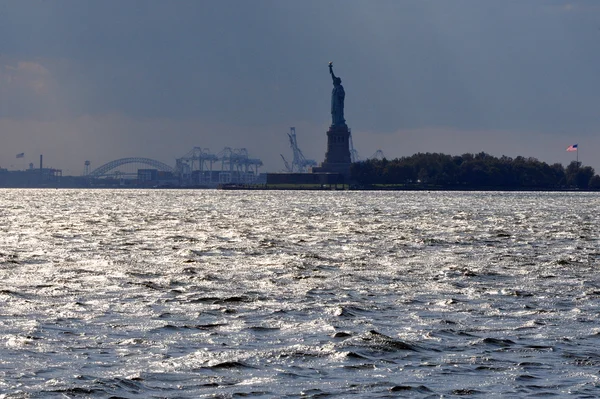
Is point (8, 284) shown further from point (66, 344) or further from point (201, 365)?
point (201, 365)

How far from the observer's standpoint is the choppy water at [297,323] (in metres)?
15.8

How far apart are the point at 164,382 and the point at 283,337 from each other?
13.5 ft

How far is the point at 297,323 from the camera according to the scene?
69.0 ft

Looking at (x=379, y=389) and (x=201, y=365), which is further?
(x=201, y=365)

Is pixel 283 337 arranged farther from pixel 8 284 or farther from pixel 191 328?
pixel 8 284

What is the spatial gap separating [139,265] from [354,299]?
10.5 m

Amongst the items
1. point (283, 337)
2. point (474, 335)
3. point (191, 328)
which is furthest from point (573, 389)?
point (191, 328)

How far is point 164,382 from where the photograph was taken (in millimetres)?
15633

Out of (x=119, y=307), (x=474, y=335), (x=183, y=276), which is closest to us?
(x=474, y=335)

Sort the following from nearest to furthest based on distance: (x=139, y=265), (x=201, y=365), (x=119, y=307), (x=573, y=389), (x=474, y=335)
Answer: (x=573, y=389) < (x=201, y=365) < (x=474, y=335) < (x=119, y=307) < (x=139, y=265)

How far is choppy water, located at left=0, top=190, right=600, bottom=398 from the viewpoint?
1577cm

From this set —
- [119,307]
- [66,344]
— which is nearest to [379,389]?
[66,344]

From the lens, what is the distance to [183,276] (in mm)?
30016

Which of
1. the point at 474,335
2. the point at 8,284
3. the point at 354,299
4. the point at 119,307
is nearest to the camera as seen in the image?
the point at 474,335
